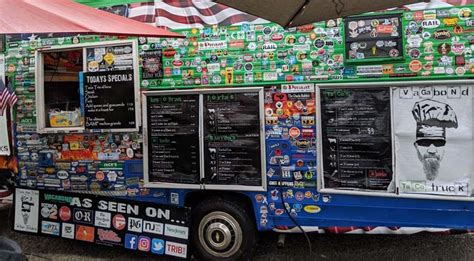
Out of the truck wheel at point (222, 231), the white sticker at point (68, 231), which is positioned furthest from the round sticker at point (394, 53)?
the white sticker at point (68, 231)

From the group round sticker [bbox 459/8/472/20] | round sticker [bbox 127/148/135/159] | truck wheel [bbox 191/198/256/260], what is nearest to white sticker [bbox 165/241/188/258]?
truck wheel [bbox 191/198/256/260]

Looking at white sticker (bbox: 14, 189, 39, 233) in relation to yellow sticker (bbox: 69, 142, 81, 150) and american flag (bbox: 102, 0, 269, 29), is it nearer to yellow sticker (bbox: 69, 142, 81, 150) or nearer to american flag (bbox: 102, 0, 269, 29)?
yellow sticker (bbox: 69, 142, 81, 150)

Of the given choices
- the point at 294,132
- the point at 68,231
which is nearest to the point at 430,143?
the point at 294,132

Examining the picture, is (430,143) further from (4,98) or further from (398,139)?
(4,98)

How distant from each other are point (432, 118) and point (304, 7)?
1684 mm

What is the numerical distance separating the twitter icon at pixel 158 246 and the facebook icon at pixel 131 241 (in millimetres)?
209

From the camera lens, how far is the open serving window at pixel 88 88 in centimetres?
511

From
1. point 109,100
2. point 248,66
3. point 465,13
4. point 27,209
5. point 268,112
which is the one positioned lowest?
point 27,209

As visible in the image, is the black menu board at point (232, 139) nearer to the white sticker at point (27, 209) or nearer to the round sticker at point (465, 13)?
the round sticker at point (465, 13)

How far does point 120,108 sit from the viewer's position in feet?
16.8

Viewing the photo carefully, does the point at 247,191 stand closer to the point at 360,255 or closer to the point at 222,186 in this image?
the point at 222,186

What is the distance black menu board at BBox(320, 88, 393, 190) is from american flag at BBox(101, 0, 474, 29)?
1.14 m

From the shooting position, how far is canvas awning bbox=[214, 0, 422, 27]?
338 cm

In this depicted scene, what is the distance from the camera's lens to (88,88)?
5250 millimetres
